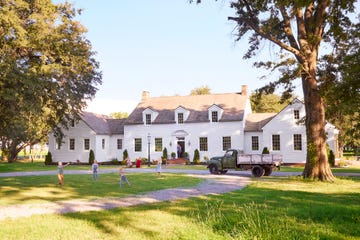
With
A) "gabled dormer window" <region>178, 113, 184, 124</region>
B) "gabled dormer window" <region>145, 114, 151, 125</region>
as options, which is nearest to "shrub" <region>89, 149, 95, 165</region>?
"gabled dormer window" <region>145, 114, 151, 125</region>

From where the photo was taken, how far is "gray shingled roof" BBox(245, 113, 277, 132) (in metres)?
40.3

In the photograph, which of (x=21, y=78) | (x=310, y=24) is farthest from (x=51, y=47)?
(x=310, y=24)


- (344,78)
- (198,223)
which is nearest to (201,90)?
(344,78)

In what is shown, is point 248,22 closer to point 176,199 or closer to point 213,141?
point 176,199

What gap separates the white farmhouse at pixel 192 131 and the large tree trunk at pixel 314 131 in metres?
16.8

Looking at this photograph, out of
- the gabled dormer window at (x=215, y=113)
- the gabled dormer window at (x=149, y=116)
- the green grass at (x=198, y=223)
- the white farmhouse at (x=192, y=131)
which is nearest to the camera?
the green grass at (x=198, y=223)

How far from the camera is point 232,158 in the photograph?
2559cm

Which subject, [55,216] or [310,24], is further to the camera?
[310,24]

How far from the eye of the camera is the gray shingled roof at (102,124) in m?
45.7

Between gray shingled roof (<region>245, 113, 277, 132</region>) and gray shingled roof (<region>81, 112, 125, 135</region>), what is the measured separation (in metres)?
16.8

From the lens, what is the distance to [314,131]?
805 inches

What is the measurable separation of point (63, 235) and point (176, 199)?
581 cm

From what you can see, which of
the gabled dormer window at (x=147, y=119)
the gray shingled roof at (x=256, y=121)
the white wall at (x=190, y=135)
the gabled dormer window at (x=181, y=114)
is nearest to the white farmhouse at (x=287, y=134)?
the gray shingled roof at (x=256, y=121)

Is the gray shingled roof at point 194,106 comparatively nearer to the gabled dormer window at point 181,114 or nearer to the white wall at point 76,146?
the gabled dormer window at point 181,114
